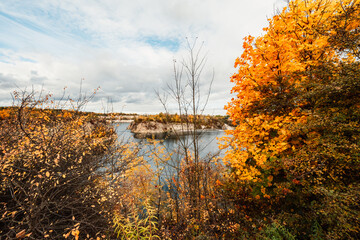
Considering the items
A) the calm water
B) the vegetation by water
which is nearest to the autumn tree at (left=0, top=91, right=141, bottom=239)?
the vegetation by water

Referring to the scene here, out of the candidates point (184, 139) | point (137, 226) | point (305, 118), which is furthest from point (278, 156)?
point (137, 226)

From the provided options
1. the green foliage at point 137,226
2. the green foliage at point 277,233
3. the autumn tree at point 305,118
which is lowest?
the green foliage at point 277,233

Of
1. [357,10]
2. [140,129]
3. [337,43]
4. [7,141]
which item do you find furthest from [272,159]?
[140,129]

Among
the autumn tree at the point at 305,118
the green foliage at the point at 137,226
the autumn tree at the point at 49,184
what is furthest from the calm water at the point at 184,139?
the autumn tree at the point at 49,184

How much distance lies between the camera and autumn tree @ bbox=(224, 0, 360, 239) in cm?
369

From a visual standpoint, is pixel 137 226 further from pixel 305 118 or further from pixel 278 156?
pixel 305 118

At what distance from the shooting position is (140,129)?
2881 inches

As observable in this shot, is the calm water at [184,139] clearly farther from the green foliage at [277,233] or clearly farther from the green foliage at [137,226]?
the green foliage at [277,233]

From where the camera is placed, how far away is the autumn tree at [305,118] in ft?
12.1

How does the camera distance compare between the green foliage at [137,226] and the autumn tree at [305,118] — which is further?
the autumn tree at [305,118]

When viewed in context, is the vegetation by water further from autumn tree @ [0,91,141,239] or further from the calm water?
the calm water

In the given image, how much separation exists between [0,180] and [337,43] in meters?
10.5

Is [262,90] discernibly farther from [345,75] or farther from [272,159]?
[272,159]

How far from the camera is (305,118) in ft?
15.5
